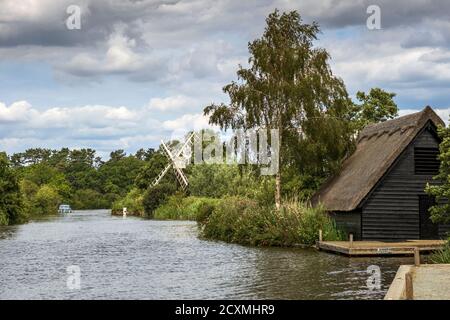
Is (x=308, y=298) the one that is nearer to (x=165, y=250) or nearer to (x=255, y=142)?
(x=165, y=250)

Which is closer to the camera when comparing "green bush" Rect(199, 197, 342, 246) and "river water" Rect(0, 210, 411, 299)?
"river water" Rect(0, 210, 411, 299)

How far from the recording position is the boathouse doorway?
101 ft

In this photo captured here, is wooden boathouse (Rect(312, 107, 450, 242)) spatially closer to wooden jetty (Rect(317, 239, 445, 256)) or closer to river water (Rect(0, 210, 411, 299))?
wooden jetty (Rect(317, 239, 445, 256))

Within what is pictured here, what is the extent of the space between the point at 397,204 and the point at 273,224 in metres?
6.11

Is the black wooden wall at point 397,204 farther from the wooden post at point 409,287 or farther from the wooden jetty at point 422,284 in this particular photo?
the wooden post at point 409,287

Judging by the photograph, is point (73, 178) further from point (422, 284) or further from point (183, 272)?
point (422, 284)

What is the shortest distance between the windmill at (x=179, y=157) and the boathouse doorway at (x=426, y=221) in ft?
182

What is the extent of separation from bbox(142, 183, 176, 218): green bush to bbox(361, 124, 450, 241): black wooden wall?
174 ft

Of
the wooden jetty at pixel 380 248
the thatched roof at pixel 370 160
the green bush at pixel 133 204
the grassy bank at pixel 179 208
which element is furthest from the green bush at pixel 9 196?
the wooden jetty at pixel 380 248

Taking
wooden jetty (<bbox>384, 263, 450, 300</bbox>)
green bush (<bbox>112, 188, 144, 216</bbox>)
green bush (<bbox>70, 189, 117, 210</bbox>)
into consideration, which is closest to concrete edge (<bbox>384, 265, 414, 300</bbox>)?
wooden jetty (<bbox>384, 263, 450, 300</bbox>)

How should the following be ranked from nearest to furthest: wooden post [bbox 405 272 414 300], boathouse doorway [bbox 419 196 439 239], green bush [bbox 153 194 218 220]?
1. wooden post [bbox 405 272 414 300]
2. boathouse doorway [bbox 419 196 439 239]
3. green bush [bbox 153 194 218 220]

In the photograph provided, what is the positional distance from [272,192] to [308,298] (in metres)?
22.7

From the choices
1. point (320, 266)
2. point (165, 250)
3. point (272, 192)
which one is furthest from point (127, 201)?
point (320, 266)

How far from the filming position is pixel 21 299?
16875 millimetres
